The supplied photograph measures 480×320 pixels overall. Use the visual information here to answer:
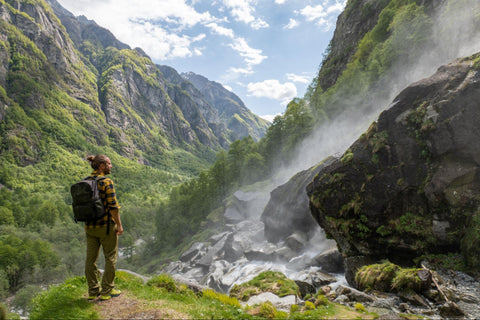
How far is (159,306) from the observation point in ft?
24.1

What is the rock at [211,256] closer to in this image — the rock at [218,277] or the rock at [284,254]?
Answer: the rock at [218,277]

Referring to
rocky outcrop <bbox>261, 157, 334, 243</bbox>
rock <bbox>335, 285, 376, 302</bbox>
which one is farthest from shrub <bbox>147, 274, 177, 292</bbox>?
rocky outcrop <bbox>261, 157, 334, 243</bbox>

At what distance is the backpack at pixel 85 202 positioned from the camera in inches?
271

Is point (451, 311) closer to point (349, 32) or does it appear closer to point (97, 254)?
point (97, 254)

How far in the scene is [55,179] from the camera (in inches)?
7018

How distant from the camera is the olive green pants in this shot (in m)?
7.26

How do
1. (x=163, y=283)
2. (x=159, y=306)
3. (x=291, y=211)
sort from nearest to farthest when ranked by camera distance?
(x=159, y=306) < (x=163, y=283) < (x=291, y=211)

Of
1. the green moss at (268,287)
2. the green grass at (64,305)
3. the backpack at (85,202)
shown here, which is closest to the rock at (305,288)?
the green moss at (268,287)

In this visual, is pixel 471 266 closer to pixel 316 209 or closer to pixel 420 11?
pixel 316 209

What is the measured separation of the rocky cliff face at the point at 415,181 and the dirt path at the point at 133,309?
→ 15139 millimetres

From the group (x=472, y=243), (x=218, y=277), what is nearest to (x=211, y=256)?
(x=218, y=277)

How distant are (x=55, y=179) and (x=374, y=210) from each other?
21688 centimetres

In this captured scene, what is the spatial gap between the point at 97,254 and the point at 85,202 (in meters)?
1.71

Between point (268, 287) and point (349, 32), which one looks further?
point (349, 32)
